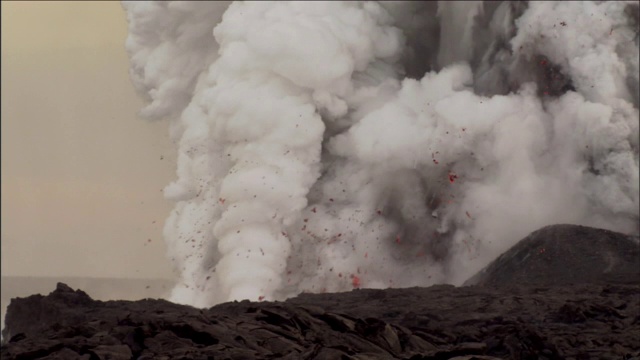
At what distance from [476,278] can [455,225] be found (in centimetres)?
923

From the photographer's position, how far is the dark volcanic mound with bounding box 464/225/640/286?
178ft

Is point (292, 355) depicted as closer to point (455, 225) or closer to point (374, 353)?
point (374, 353)

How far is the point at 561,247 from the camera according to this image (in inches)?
2234

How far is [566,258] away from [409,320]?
22.6 meters

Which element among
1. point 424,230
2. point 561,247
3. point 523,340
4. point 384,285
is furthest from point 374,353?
point 424,230

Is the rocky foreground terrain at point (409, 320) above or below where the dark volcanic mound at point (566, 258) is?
below

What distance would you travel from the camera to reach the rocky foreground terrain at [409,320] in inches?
904

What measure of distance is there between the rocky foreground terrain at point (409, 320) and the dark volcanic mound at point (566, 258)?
3.1 inches

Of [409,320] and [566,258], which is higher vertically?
[566,258]

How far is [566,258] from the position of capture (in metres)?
55.9

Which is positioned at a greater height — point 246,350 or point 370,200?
point 370,200

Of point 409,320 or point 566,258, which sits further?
point 566,258

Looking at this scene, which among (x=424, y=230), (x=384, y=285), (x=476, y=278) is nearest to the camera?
(x=476, y=278)

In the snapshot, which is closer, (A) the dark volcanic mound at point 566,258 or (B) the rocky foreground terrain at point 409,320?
(B) the rocky foreground terrain at point 409,320
